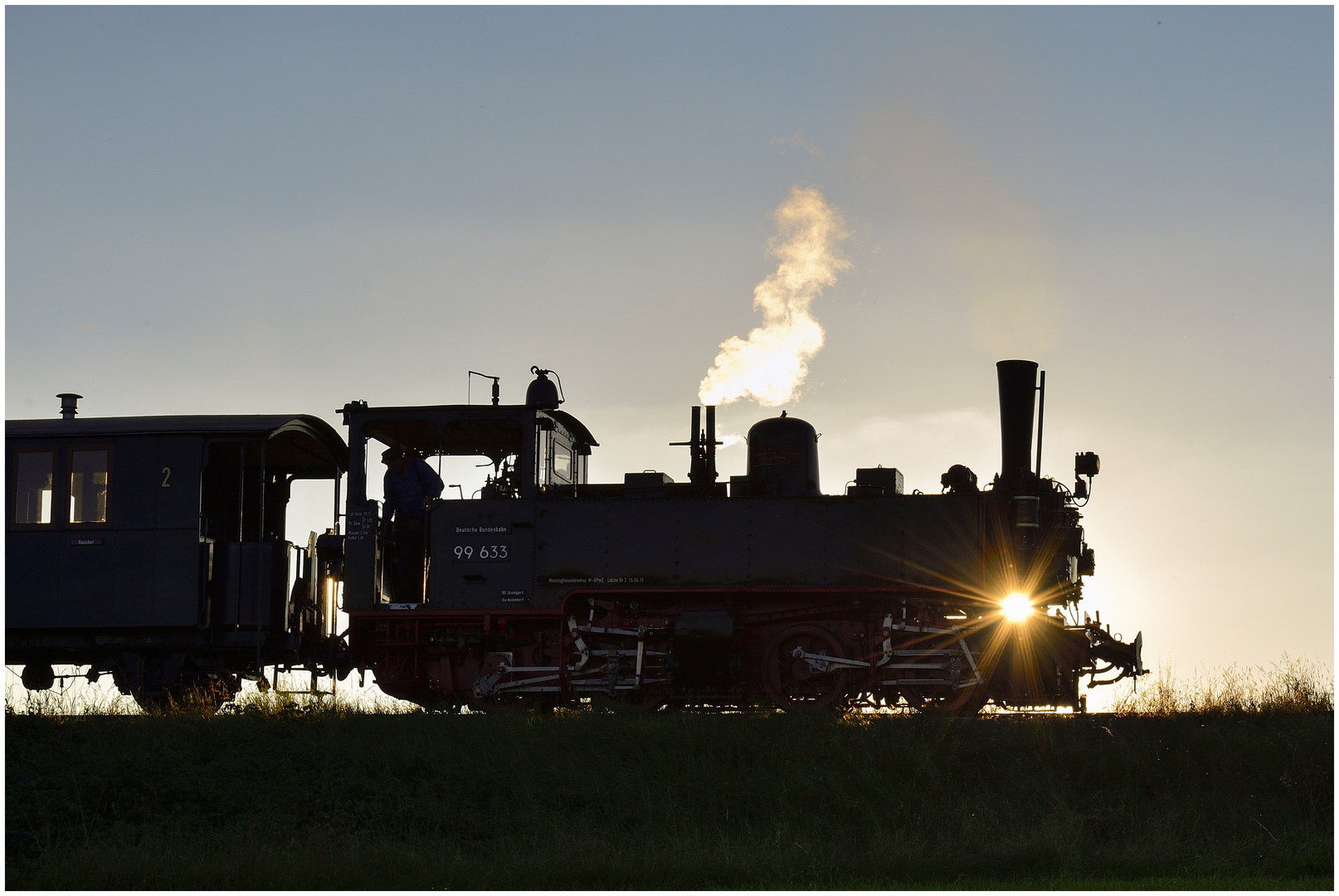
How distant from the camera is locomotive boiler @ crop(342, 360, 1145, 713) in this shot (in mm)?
12258

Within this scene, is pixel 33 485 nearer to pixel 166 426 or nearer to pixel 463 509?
pixel 166 426

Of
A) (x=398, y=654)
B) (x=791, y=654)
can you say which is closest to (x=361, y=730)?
(x=398, y=654)

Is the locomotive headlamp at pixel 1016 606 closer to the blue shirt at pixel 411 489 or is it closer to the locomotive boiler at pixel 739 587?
the locomotive boiler at pixel 739 587

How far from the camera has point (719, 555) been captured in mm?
12453

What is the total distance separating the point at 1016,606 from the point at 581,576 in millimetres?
3912

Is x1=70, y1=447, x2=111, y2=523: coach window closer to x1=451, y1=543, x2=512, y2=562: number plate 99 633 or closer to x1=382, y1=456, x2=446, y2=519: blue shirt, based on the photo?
x1=382, y1=456, x2=446, y2=519: blue shirt

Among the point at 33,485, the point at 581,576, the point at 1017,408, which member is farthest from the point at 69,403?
the point at 1017,408

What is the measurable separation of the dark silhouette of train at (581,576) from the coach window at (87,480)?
23 mm

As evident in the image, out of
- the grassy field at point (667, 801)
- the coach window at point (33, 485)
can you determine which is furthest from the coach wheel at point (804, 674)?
the coach window at point (33, 485)

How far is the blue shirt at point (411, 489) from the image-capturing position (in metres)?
12.9

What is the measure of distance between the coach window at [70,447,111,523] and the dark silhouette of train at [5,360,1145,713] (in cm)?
2

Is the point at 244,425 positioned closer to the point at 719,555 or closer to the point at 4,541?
the point at 4,541

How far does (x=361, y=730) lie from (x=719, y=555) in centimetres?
350

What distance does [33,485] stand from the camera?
12953mm
